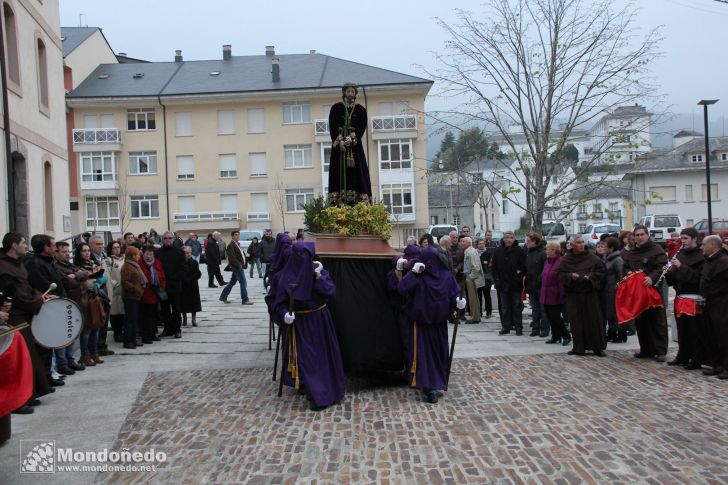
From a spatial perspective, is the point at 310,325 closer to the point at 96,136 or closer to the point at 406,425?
the point at 406,425

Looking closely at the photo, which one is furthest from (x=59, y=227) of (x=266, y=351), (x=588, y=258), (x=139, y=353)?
(x=588, y=258)

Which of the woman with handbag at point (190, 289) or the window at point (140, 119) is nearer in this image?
the woman with handbag at point (190, 289)

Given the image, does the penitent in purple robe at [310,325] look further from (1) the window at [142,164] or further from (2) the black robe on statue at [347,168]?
(1) the window at [142,164]

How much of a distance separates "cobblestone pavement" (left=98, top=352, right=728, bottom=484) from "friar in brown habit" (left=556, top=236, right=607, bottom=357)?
107cm

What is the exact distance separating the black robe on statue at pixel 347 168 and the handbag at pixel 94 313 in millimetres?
3875

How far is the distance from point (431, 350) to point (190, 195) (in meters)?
39.0

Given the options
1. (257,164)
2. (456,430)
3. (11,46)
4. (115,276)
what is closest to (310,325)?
(456,430)

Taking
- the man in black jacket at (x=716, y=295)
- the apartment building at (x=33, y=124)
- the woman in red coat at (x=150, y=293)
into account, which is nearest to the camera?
the man in black jacket at (x=716, y=295)

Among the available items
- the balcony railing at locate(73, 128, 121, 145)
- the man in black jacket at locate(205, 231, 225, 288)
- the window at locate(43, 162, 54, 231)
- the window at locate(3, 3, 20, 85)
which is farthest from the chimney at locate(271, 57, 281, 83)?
the window at locate(3, 3, 20, 85)

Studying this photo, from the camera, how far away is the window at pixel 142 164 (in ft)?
146

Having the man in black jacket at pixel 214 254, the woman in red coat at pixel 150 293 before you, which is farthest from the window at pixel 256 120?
the woman in red coat at pixel 150 293

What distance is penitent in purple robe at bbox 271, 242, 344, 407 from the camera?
7.46 m

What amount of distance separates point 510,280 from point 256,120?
113 feet

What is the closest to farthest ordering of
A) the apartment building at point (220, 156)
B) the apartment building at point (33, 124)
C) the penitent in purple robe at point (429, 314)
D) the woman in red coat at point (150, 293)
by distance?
the penitent in purple robe at point (429, 314)
the woman in red coat at point (150, 293)
the apartment building at point (33, 124)
the apartment building at point (220, 156)
